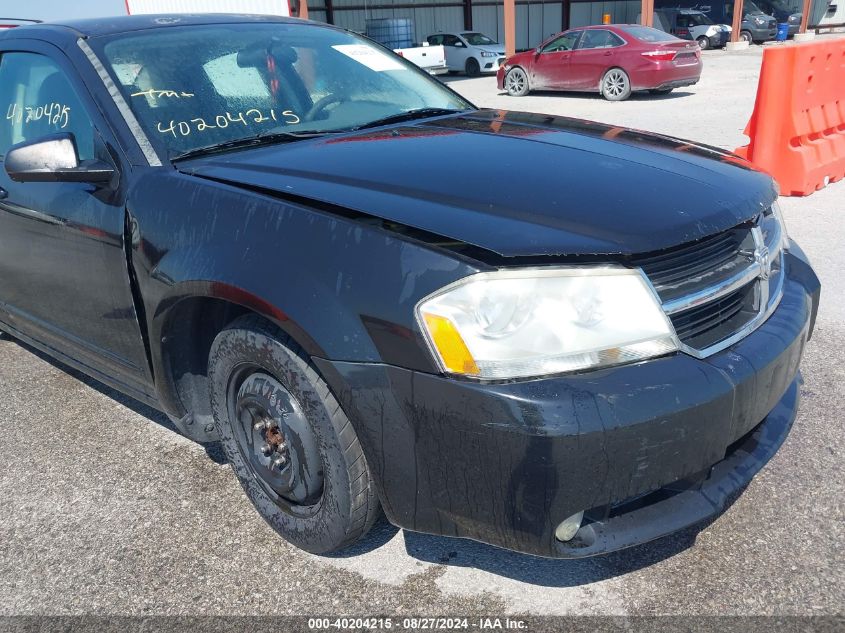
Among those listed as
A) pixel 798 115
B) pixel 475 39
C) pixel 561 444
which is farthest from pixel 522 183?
pixel 475 39

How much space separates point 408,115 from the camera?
304cm

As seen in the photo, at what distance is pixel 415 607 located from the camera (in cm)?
205

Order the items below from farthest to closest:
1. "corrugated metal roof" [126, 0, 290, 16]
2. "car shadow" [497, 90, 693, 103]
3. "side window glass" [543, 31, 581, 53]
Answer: "corrugated metal roof" [126, 0, 290, 16]
"side window glass" [543, 31, 581, 53]
"car shadow" [497, 90, 693, 103]

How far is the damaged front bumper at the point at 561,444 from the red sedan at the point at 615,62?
13711 mm

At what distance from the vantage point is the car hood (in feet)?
5.83

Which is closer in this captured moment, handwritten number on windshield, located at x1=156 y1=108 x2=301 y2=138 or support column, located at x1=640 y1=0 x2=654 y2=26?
handwritten number on windshield, located at x1=156 y1=108 x2=301 y2=138

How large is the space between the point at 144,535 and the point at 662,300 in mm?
1824

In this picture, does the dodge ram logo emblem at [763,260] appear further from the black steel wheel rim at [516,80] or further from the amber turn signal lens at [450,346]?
the black steel wheel rim at [516,80]

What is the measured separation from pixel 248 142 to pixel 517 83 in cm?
1564

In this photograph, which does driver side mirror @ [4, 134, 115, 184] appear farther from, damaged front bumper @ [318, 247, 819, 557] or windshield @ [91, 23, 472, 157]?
damaged front bumper @ [318, 247, 819, 557]

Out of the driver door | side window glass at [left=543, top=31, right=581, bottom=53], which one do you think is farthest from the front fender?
side window glass at [left=543, top=31, right=581, bottom=53]

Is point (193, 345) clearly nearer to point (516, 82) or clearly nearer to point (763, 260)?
point (763, 260)

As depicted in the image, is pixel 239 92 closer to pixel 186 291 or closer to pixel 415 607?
pixel 186 291

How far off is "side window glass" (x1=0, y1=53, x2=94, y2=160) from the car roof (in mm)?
119
